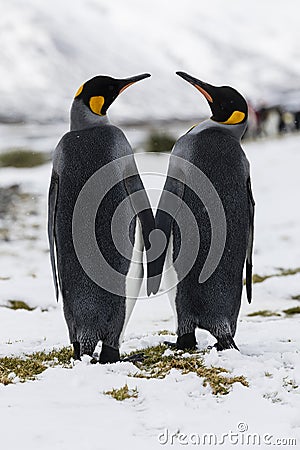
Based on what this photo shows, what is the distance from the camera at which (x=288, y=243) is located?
30.4ft

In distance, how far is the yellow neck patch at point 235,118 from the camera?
404cm

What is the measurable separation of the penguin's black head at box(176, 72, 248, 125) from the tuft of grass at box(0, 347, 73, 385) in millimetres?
1638

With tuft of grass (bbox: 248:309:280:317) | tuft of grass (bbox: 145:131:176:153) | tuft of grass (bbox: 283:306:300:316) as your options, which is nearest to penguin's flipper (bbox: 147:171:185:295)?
tuft of grass (bbox: 248:309:280:317)

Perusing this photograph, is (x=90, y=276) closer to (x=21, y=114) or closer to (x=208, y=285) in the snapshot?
(x=208, y=285)

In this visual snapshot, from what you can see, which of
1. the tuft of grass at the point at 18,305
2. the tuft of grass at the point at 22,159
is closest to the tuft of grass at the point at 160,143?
the tuft of grass at the point at 22,159

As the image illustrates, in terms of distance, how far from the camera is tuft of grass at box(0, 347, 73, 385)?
3.49m

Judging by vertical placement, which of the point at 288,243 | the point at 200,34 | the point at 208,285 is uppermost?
the point at 200,34

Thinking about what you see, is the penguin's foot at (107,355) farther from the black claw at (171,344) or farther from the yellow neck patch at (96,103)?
the yellow neck patch at (96,103)

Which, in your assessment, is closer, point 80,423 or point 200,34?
point 80,423

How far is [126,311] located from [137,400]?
773 millimetres

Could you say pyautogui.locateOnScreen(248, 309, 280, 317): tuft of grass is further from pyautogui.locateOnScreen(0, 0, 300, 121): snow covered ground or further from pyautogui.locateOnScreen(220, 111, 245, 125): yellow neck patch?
pyautogui.locateOnScreen(0, 0, 300, 121): snow covered ground

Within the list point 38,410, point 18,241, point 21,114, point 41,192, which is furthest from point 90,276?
point 21,114

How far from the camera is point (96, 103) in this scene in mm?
3861

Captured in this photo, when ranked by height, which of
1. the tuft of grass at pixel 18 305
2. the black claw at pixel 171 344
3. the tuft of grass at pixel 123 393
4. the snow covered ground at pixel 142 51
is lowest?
the tuft of grass at pixel 18 305
